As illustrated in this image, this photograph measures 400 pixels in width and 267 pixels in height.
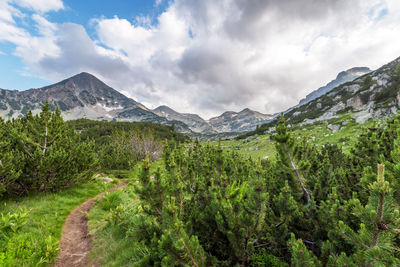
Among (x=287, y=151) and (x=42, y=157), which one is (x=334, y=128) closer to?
(x=287, y=151)

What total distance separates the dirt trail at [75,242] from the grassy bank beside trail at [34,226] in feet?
0.78

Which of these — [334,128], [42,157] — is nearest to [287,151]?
[42,157]

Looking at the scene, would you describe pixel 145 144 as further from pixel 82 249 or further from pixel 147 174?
pixel 147 174

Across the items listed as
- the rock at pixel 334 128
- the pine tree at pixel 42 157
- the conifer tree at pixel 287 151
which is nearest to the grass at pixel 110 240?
the pine tree at pixel 42 157

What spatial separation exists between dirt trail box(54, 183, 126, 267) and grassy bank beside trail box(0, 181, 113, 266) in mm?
237

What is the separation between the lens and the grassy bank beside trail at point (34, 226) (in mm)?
4260

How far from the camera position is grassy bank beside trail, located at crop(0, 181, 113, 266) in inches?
168

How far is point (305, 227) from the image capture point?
148 inches

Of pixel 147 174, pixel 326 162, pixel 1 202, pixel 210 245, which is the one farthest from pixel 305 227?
pixel 1 202

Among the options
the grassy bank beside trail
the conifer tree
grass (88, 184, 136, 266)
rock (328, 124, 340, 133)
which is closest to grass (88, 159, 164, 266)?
grass (88, 184, 136, 266)

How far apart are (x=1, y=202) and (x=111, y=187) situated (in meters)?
6.16

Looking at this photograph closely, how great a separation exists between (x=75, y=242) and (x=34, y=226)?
164 cm

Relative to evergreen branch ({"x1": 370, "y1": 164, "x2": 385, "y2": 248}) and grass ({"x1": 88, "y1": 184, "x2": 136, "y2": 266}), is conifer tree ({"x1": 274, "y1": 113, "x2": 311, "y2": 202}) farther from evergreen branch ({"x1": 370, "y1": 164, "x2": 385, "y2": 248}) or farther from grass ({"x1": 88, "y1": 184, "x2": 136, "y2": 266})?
grass ({"x1": 88, "y1": 184, "x2": 136, "y2": 266})

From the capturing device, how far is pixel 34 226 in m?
5.84
